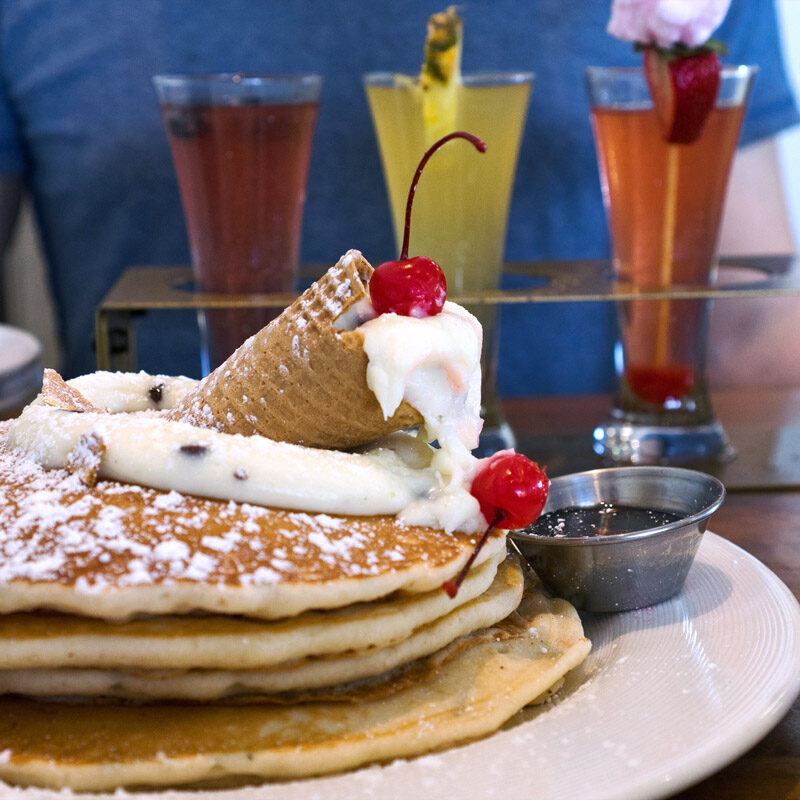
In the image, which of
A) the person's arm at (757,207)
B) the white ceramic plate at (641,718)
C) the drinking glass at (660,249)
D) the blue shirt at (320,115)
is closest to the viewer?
the white ceramic plate at (641,718)

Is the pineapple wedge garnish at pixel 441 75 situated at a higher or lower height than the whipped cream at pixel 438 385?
higher

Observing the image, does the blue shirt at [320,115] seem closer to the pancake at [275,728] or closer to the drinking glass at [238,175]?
the drinking glass at [238,175]

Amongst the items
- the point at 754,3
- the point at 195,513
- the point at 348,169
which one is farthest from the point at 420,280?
the point at 754,3

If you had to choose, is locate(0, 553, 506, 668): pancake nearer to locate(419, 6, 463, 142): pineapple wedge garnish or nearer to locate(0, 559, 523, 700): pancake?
locate(0, 559, 523, 700): pancake

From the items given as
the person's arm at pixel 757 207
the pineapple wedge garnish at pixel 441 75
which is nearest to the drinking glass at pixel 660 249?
the pineapple wedge garnish at pixel 441 75

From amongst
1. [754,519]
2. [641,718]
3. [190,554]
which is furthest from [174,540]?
[754,519]
